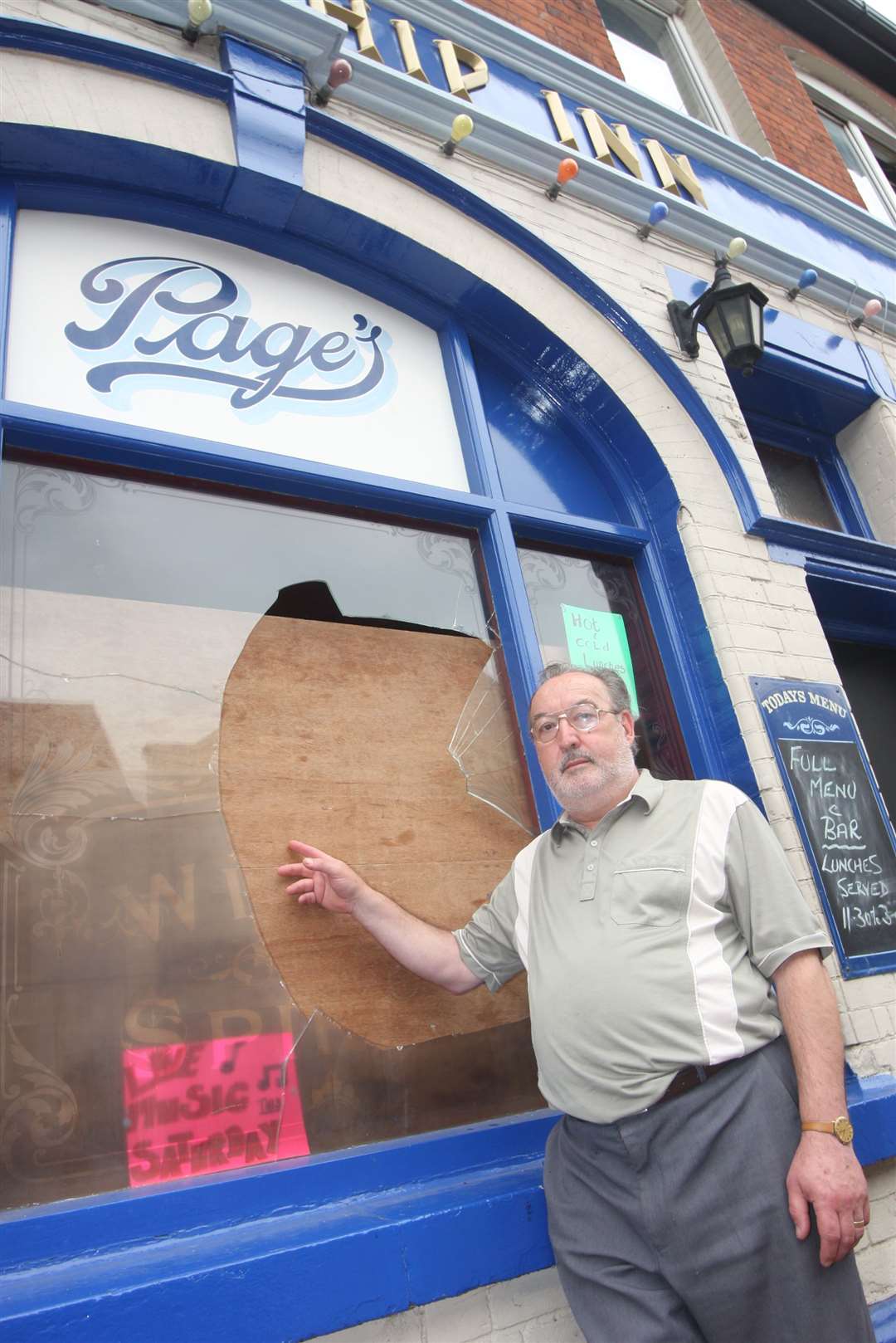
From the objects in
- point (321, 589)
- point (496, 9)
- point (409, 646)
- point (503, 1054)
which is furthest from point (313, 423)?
point (496, 9)

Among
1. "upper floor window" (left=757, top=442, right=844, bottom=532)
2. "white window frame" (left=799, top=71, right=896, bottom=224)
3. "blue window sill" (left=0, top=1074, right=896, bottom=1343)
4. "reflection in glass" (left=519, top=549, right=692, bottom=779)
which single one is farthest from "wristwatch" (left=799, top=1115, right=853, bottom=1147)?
"white window frame" (left=799, top=71, right=896, bottom=224)

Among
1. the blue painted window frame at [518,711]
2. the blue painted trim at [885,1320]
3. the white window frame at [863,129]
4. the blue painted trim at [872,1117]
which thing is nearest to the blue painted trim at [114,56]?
the blue painted window frame at [518,711]

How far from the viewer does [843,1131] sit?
1682 millimetres

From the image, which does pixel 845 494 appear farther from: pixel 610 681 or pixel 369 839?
pixel 369 839

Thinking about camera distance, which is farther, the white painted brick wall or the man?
the white painted brick wall

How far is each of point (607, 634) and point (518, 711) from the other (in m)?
0.65

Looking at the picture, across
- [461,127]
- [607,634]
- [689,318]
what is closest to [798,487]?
[689,318]

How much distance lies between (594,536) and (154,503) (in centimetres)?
179

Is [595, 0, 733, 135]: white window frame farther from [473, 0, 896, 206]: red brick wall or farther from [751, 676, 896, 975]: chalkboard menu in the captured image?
[751, 676, 896, 975]: chalkboard menu

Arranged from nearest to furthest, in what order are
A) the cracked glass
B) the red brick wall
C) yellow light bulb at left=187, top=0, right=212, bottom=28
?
the cracked glass < yellow light bulb at left=187, top=0, right=212, bottom=28 < the red brick wall

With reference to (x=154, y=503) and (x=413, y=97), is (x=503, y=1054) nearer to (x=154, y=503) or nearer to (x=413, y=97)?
(x=154, y=503)

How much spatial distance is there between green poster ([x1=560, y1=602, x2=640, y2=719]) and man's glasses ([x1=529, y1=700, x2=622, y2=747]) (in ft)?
3.10

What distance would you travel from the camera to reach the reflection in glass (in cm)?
326

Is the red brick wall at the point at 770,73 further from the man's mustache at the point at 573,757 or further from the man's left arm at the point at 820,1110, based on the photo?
the man's left arm at the point at 820,1110
